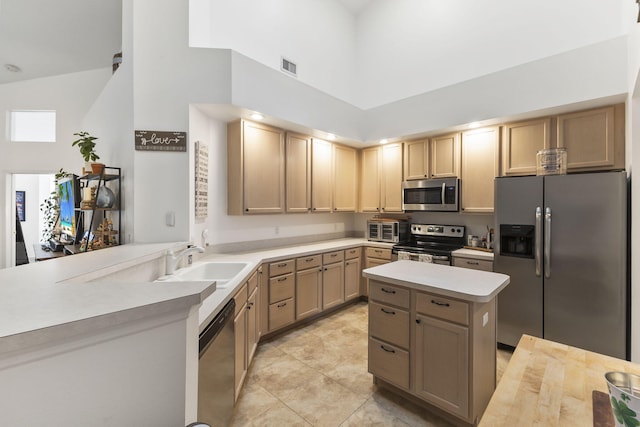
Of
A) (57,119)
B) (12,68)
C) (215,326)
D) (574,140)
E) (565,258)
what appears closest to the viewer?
(215,326)

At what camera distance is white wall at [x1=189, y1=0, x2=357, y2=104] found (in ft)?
10.4

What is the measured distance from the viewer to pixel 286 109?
3.22 meters

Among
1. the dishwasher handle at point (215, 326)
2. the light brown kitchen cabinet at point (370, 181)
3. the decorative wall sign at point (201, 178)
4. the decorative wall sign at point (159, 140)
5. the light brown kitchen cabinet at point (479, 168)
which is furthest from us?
the light brown kitchen cabinet at point (370, 181)

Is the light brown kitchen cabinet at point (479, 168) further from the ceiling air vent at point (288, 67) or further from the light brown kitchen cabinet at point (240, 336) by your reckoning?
the light brown kitchen cabinet at point (240, 336)

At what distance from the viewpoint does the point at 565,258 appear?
2.51 m

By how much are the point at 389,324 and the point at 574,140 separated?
2.67m

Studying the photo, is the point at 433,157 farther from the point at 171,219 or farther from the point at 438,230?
the point at 171,219

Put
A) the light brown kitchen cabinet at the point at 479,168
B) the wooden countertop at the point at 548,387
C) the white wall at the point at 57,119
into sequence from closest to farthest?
1. the wooden countertop at the point at 548,387
2. the light brown kitchen cabinet at the point at 479,168
3. the white wall at the point at 57,119

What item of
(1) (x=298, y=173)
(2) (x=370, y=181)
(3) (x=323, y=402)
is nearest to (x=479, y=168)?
(2) (x=370, y=181)

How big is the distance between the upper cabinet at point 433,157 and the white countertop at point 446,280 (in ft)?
5.99

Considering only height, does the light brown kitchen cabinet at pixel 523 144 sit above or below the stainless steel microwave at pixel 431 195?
above

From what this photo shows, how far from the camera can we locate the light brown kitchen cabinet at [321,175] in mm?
3881

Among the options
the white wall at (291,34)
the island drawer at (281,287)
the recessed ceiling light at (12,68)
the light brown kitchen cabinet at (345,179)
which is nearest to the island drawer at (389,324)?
the island drawer at (281,287)

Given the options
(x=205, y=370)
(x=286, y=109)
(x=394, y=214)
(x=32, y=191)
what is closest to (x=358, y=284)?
(x=394, y=214)
